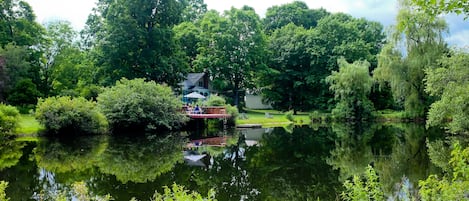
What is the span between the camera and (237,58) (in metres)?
44.5

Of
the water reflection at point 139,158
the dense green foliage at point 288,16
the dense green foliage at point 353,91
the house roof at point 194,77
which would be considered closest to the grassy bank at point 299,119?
the dense green foliage at point 353,91

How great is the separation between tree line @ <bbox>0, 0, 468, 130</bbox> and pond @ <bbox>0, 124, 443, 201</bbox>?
7.53 metres

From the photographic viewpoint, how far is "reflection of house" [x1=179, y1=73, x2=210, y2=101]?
4562 centimetres

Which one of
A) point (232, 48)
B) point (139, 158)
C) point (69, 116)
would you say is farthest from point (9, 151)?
point (232, 48)

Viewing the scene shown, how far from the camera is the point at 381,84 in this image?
3534cm

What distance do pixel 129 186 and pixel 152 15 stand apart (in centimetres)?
2959

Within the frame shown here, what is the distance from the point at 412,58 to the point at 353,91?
6.30m

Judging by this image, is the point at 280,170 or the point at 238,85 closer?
the point at 280,170

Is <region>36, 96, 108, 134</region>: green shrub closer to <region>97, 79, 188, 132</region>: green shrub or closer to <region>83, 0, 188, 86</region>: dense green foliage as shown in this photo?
<region>97, 79, 188, 132</region>: green shrub

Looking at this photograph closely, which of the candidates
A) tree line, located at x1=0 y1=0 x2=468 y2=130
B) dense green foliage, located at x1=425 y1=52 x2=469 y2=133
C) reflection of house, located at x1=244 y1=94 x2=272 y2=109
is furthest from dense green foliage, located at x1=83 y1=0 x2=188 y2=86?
dense green foliage, located at x1=425 y1=52 x2=469 y2=133

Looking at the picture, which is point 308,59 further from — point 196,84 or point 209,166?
point 209,166

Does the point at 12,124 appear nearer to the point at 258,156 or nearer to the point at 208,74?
the point at 258,156

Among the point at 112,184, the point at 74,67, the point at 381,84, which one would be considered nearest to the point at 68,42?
the point at 74,67

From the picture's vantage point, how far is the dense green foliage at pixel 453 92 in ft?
63.4
